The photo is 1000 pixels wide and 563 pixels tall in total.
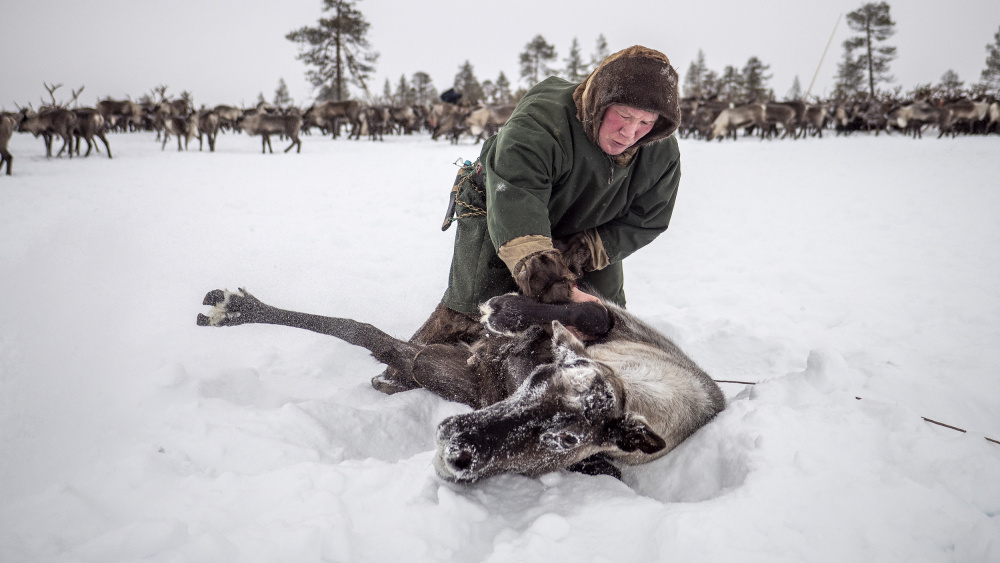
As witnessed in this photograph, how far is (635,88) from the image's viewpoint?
6.25 ft

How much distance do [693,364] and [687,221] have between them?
5.15 m

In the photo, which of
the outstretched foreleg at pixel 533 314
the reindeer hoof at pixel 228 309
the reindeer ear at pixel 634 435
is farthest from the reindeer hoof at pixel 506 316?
the reindeer hoof at pixel 228 309

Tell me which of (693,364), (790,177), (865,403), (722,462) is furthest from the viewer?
(790,177)

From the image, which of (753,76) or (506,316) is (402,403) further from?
(753,76)

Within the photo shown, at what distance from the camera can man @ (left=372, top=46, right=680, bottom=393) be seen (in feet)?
6.35

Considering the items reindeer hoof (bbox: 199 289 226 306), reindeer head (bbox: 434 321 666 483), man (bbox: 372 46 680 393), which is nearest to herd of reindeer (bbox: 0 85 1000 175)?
reindeer hoof (bbox: 199 289 226 306)

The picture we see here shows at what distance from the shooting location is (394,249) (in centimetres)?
502

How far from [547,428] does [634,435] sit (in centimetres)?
33

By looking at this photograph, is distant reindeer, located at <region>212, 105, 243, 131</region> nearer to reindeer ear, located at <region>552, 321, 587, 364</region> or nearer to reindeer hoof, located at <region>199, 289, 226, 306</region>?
reindeer hoof, located at <region>199, 289, 226, 306</region>

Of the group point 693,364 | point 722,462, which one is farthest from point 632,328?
point 722,462

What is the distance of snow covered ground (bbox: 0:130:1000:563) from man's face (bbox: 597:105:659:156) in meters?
1.26

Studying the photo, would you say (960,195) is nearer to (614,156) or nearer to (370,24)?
(614,156)

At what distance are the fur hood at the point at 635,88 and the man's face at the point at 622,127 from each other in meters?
0.03

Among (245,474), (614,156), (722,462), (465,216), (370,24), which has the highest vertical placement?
(370,24)
